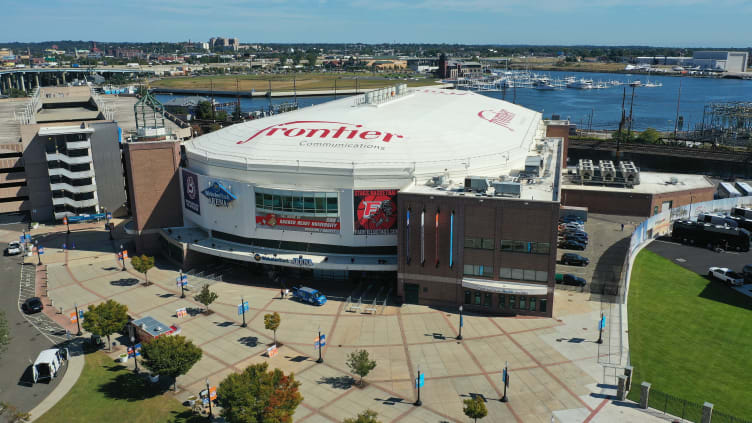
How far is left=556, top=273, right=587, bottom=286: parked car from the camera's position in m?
58.2

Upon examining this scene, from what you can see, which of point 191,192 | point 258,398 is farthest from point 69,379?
point 191,192

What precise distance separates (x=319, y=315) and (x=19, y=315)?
28.9m

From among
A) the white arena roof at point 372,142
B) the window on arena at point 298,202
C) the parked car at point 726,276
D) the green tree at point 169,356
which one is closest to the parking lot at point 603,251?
the parked car at point 726,276

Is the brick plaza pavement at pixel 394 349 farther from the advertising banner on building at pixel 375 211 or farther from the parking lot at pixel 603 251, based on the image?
the advertising banner on building at pixel 375 211

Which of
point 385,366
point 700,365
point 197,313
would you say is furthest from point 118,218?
point 700,365

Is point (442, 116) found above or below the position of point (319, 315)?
above

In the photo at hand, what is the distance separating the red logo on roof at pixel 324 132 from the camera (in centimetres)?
6718

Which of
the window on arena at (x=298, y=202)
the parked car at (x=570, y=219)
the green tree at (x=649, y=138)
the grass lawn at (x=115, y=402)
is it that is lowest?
the grass lawn at (x=115, y=402)

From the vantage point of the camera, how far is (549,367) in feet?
142

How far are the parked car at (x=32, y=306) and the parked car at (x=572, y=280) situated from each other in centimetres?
5202

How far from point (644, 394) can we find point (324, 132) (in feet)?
146

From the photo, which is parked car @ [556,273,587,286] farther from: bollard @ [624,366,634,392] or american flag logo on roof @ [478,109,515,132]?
american flag logo on roof @ [478,109,515,132]

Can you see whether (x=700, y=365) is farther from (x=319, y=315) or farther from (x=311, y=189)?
(x=311, y=189)

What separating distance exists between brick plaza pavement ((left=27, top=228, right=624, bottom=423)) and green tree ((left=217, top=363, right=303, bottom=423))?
4167 mm
